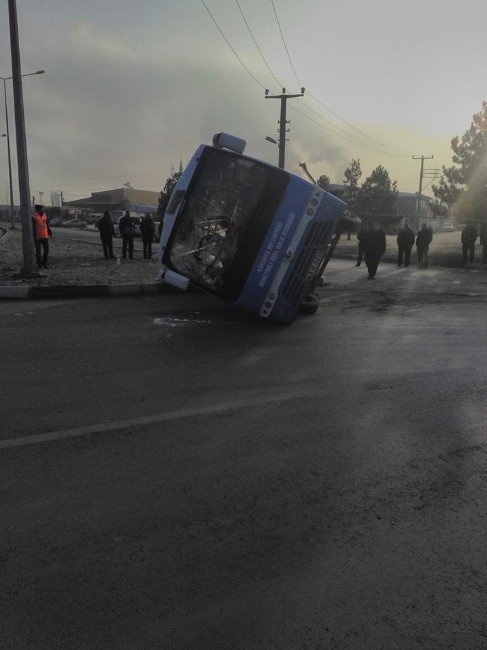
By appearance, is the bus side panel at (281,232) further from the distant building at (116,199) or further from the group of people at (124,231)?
the distant building at (116,199)

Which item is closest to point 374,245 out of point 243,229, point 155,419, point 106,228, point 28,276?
point 243,229

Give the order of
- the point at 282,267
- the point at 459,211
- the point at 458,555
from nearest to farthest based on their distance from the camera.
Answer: the point at 458,555 → the point at 282,267 → the point at 459,211

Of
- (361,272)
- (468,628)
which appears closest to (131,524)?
(468,628)

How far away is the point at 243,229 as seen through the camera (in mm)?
7625

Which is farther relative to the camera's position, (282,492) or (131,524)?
(282,492)

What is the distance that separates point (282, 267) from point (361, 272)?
32.7 feet

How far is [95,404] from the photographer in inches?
175

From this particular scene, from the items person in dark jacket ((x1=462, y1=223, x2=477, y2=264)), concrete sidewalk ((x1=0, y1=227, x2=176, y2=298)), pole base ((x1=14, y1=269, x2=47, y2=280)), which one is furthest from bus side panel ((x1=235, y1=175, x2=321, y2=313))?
A: person in dark jacket ((x1=462, y1=223, x2=477, y2=264))

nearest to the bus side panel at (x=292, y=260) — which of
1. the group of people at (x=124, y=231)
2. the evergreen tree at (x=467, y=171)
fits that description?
the group of people at (x=124, y=231)

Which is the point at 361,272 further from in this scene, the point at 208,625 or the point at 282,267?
the point at 208,625

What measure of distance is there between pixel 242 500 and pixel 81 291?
29.7 feet

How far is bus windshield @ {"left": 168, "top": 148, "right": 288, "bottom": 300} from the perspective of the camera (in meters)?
7.60

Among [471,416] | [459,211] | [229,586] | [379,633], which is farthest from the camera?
[459,211]

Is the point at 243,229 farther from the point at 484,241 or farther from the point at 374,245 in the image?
the point at 484,241
